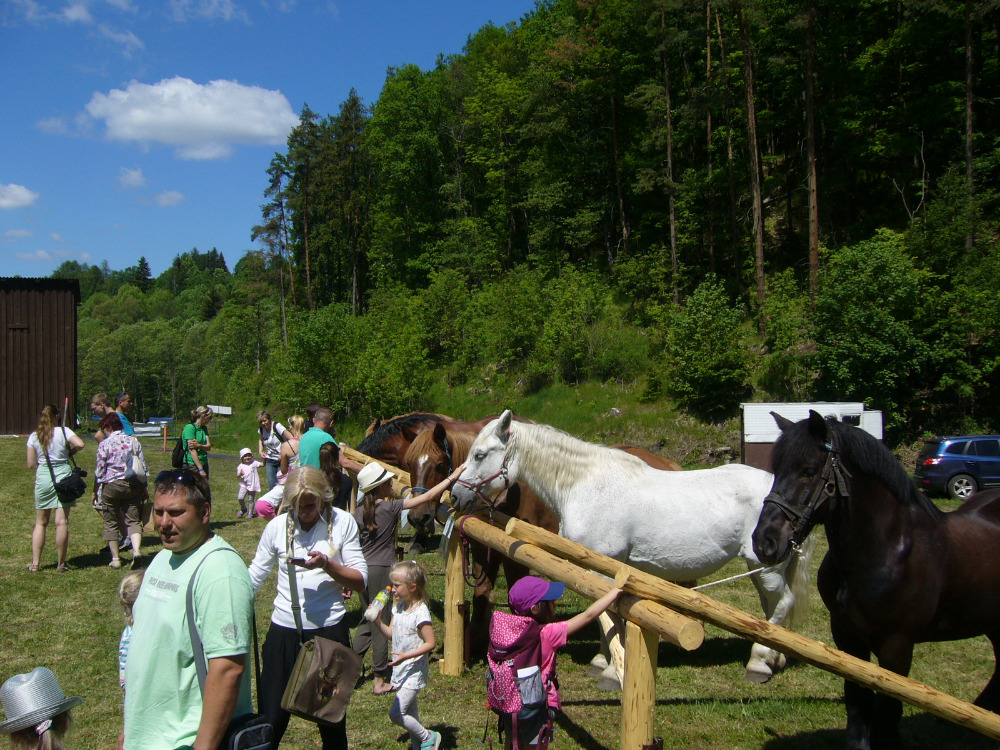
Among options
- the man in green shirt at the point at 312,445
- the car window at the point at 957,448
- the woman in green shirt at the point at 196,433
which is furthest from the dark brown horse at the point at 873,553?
the car window at the point at 957,448

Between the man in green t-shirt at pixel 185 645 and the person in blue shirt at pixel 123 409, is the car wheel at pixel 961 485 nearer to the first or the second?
the person in blue shirt at pixel 123 409

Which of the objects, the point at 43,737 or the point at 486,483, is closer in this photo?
the point at 43,737

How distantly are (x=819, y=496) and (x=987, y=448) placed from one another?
17897mm

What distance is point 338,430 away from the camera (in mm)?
36469

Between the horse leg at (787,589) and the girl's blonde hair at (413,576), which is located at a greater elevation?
the girl's blonde hair at (413,576)

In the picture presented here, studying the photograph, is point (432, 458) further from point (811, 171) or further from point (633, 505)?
point (811, 171)

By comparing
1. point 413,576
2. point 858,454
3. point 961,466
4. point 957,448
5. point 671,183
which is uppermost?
point 671,183

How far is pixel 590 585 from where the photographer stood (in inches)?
174

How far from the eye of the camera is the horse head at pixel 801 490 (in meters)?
4.04

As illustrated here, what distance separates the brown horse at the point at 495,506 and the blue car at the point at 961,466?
1556 cm

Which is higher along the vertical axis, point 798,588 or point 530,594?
point 530,594

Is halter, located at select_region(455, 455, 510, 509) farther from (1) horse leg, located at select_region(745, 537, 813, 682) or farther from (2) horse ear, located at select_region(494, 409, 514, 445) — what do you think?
(1) horse leg, located at select_region(745, 537, 813, 682)

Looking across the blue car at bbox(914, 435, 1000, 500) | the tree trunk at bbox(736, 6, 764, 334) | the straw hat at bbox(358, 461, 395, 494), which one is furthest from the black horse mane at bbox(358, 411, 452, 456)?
the tree trunk at bbox(736, 6, 764, 334)

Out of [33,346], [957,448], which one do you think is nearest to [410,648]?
[957,448]
